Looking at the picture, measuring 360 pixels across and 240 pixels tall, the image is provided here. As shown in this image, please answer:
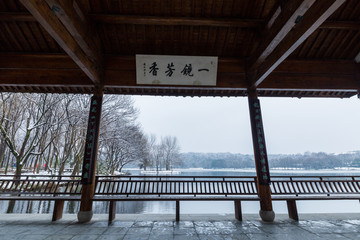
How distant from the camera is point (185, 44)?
14.9ft

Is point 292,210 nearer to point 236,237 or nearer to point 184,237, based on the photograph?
point 236,237

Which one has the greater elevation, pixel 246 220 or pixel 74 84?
pixel 74 84

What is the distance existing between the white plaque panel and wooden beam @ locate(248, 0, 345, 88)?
3.94 ft

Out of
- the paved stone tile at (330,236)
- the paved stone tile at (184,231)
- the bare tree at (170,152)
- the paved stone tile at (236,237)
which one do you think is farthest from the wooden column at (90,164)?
the bare tree at (170,152)

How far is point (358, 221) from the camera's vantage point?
4094 millimetres

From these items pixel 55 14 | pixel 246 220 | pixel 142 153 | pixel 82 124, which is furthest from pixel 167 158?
pixel 55 14

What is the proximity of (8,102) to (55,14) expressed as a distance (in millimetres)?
12886

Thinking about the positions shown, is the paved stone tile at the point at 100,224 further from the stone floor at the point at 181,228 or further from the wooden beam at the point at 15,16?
the wooden beam at the point at 15,16

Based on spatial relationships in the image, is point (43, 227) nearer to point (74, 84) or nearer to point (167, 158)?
point (74, 84)

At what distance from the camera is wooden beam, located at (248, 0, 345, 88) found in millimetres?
2412

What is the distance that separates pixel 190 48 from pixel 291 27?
2.38 metres

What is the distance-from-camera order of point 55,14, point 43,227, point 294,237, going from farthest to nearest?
point 43,227 → point 294,237 → point 55,14

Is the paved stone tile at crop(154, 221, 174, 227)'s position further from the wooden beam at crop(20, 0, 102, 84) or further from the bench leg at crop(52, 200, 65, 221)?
the wooden beam at crop(20, 0, 102, 84)

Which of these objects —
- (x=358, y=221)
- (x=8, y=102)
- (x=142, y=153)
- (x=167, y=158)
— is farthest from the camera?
(x=167, y=158)
